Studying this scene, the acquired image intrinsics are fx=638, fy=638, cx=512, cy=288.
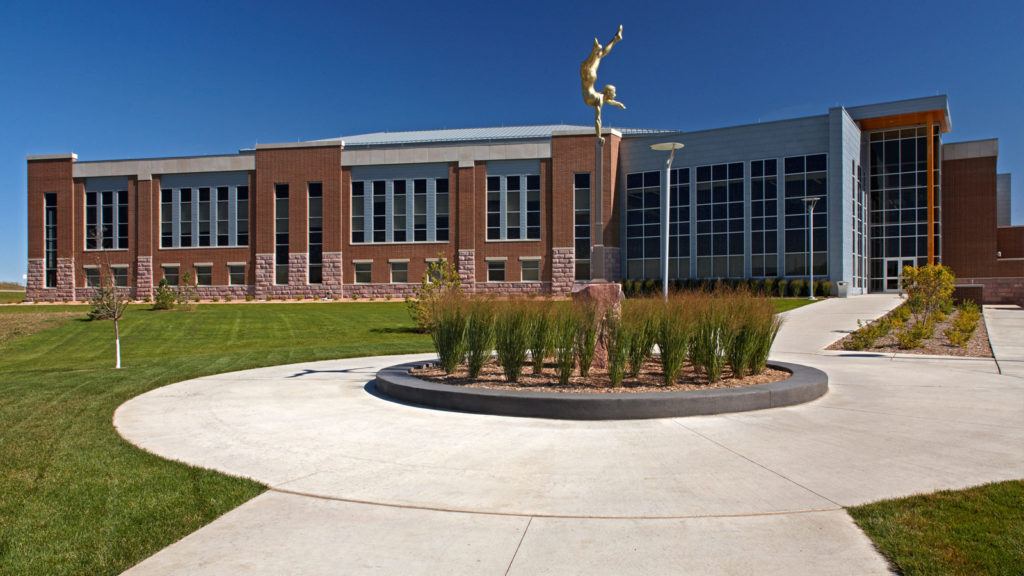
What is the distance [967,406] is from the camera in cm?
774

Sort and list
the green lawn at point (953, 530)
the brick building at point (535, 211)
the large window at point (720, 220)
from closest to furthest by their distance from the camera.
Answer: the green lawn at point (953, 530) → the brick building at point (535, 211) → the large window at point (720, 220)

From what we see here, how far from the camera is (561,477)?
5.04 meters

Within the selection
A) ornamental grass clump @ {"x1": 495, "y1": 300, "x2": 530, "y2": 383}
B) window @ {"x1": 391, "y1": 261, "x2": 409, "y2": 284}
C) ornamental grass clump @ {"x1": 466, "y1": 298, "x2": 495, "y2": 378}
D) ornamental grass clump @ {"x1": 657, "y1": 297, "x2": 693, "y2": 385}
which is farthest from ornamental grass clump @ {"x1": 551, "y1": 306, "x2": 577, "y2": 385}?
window @ {"x1": 391, "y1": 261, "x2": 409, "y2": 284}

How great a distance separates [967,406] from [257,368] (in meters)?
11.6

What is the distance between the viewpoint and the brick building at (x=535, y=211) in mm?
42844

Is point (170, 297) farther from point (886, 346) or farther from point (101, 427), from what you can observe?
point (886, 346)

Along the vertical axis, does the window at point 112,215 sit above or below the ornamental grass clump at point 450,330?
above

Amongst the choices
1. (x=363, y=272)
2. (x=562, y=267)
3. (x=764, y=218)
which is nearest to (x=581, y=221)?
(x=562, y=267)

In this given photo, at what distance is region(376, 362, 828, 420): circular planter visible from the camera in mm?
7211

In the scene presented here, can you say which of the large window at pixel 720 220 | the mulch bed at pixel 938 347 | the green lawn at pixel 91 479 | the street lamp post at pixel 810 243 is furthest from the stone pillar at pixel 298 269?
the mulch bed at pixel 938 347

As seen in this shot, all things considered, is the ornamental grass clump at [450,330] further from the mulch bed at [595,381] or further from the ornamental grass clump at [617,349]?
the ornamental grass clump at [617,349]

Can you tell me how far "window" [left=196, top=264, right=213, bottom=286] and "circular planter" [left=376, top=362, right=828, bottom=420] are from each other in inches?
1915

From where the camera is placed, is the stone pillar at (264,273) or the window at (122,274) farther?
the window at (122,274)

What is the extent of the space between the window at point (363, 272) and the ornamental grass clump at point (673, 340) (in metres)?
43.4
